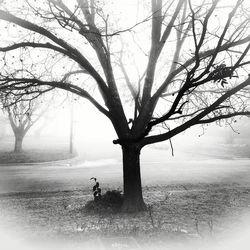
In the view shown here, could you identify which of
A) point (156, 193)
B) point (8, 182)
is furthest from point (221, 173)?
point (8, 182)

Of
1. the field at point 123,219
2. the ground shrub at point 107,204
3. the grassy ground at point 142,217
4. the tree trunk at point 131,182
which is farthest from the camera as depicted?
the ground shrub at point 107,204

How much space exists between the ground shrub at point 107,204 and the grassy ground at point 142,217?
0.90 ft

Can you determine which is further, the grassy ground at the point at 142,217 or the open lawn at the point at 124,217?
the grassy ground at the point at 142,217

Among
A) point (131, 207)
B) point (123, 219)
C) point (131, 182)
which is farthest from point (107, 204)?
point (123, 219)

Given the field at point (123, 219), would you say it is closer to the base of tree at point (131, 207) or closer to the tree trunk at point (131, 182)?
the base of tree at point (131, 207)

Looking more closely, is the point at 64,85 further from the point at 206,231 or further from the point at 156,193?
the point at 156,193

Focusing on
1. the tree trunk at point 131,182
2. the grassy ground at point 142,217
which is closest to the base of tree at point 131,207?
the tree trunk at point 131,182

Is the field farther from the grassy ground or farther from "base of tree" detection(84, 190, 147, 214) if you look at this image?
"base of tree" detection(84, 190, 147, 214)

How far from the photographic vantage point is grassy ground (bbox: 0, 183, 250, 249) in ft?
20.0

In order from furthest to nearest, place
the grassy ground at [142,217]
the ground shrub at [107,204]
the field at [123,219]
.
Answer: the ground shrub at [107,204], the grassy ground at [142,217], the field at [123,219]

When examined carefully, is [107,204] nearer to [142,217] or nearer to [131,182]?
[131,182]

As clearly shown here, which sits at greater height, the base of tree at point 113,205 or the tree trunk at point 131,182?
the tree trunk at point 131,182

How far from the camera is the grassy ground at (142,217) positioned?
6.11 m

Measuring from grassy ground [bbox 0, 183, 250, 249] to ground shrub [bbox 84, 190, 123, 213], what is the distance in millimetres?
275
